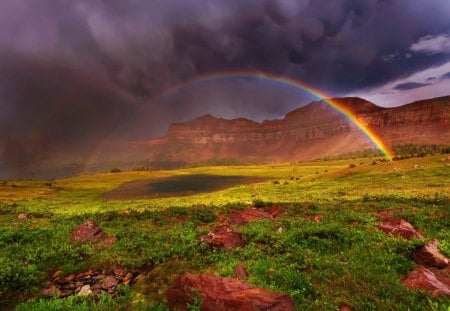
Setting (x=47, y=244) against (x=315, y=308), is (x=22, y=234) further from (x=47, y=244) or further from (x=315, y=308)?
(x=315, y=308)

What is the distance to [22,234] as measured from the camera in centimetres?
1591

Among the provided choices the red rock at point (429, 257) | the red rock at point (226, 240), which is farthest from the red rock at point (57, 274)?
the red rock at point (429, 257)

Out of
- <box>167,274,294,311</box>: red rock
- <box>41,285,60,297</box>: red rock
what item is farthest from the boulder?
<box>167,274,294,311</box>: red rock

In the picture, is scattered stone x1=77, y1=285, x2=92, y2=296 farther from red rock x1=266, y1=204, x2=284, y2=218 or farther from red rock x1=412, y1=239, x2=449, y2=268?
red rock x1=266, y1=204, x2=284, y2=218

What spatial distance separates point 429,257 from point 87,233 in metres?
15.3

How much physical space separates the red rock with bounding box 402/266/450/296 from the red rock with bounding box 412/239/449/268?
0.64 metres

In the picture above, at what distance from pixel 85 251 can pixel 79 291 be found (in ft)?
11.4

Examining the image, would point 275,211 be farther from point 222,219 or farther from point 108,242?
point 108,242

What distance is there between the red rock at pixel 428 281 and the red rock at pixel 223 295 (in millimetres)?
3790

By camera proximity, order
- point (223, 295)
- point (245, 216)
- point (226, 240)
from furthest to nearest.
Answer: point (245, 216)
point (226, 240)
point (223, 295)

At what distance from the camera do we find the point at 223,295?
7984 mm

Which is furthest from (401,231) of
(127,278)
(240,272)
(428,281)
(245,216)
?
(127,278)

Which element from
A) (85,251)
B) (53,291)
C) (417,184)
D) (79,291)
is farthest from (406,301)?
(417,184)

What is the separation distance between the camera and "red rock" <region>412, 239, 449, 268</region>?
10.3 metres
